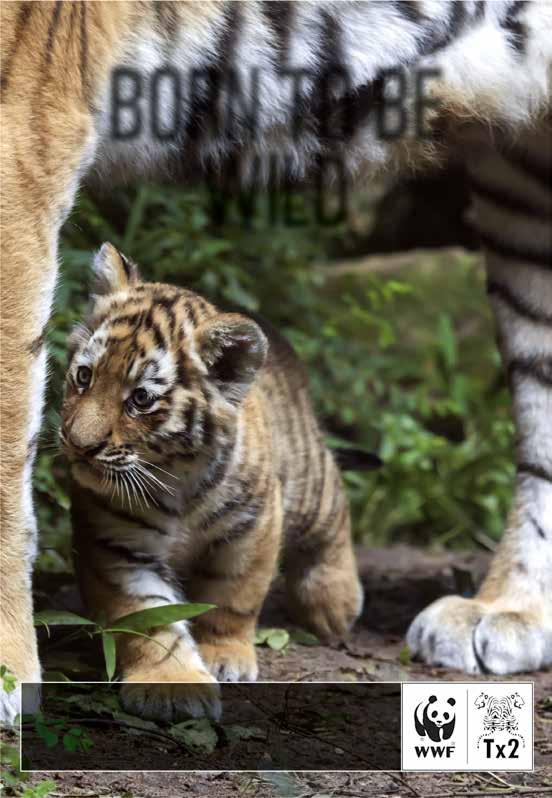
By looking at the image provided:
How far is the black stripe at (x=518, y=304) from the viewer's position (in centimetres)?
304

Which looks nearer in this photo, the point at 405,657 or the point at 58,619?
the point at 58,619

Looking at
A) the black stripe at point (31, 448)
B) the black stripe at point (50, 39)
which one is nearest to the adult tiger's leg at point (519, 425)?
the black stripe at point (31, 448)

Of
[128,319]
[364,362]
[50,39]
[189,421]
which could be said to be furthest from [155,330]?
[364,362]

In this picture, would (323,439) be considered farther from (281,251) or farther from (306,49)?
(281,251)

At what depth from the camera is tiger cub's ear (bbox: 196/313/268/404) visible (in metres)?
2.28

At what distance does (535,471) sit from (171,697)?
3.68 feet

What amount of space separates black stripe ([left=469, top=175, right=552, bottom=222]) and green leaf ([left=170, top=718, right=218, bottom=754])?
59.3 inches

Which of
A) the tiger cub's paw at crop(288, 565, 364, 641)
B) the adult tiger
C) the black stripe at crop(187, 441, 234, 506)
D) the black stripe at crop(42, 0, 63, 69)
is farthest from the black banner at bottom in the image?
the black stripe at crop(42, 0, 63, 69)

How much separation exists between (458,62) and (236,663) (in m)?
1.24

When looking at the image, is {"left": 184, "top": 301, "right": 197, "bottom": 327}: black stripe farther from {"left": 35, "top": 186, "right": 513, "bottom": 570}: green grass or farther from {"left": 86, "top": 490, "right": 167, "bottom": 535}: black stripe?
{"left": 35, "top": 186, "right": 513, "bottom": 570}: green grass

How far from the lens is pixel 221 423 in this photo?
92.5 inches

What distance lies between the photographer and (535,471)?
2.96m

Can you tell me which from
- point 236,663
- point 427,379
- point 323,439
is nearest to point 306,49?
point 323,439

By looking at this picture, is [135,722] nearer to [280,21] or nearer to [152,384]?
[152,384]
